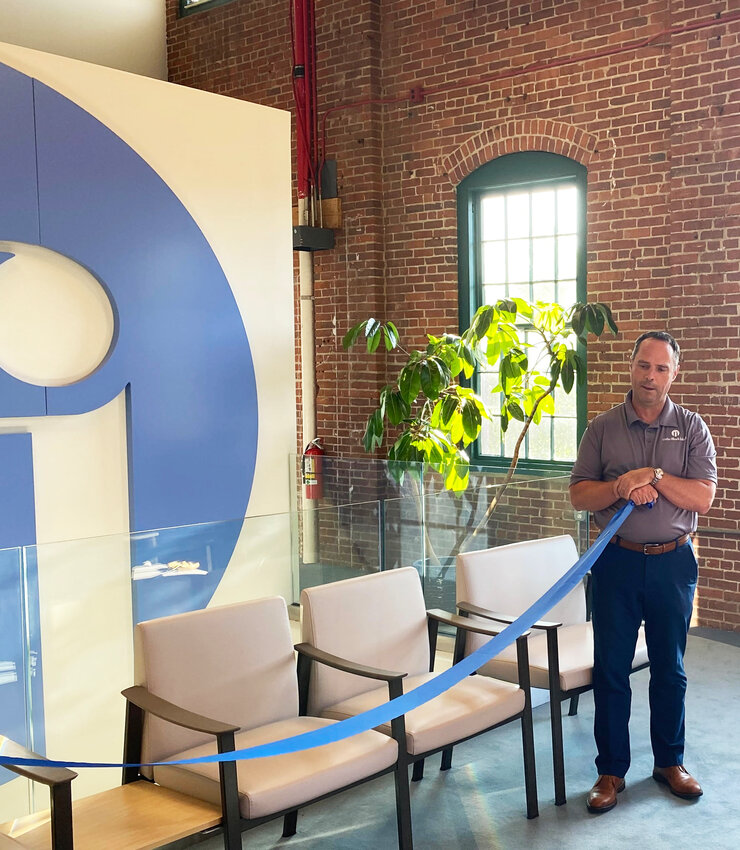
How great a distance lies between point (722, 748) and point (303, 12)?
6.33 meters

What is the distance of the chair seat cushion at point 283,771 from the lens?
8.81 feet

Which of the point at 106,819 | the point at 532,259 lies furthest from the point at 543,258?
the point at 106,819

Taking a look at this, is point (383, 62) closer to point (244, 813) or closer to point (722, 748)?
point (722, 748)

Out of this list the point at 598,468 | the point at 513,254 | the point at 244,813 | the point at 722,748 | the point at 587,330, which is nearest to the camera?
the point at 244,813

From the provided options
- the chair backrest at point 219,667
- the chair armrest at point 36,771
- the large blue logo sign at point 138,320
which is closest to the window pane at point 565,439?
the large blue logo sign at point 138,320

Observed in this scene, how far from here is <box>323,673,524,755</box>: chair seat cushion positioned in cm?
316

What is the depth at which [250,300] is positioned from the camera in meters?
5.81

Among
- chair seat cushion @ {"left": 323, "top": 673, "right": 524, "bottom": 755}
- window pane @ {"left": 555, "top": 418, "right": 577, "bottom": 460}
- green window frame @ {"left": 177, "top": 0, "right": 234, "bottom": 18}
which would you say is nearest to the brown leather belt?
chair seat cushion @ {"left": 323, "top": 673, "right": 524, "bottom": 755}

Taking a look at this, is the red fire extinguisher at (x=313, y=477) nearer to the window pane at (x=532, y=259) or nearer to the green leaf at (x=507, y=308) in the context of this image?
the green leaf at (x=507, y=308)

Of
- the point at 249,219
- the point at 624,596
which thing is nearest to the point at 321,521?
the point at 624,596

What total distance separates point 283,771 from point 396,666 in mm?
901

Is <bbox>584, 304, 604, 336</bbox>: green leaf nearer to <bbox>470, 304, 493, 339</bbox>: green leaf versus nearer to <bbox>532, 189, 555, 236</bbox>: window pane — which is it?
<bbox>470, 304, 493, 339</bbox>: green leaf

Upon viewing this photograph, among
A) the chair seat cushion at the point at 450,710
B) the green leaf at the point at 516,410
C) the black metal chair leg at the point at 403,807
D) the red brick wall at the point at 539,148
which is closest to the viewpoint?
the black metal chair leg at the point at 403,807

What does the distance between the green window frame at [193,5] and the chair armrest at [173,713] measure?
740cm
